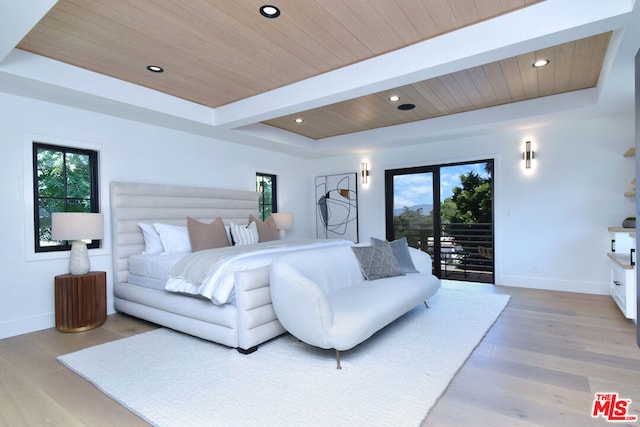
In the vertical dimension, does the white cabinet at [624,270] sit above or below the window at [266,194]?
below

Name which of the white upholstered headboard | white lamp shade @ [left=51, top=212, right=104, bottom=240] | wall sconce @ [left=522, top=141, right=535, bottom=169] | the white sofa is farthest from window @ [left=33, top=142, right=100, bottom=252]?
wall sconce @ [left=522, top=141, right=535, bottom=169]

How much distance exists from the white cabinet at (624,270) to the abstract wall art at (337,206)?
3.90 meters

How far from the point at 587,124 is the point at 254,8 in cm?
473

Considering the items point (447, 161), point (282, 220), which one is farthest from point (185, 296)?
point (447, 161)

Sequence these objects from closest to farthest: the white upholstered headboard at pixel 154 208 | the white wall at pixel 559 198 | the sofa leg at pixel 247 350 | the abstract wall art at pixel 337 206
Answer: the sofa leg at pixel 247 350, the white upholstered headboard at pixel 154 208, the white wall at pixel 559 198, the abstract wall art at pixel 337 206

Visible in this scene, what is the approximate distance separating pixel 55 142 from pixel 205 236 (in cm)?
186

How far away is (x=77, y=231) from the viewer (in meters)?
3.40

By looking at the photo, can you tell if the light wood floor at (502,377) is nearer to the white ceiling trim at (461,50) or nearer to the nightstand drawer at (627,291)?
the nightstand drawer at (627,291)

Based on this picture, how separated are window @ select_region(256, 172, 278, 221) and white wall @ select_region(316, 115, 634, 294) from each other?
10.3ft

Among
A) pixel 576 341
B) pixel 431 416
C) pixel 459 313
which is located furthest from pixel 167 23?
pixel 576 341

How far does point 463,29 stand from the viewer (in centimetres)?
273

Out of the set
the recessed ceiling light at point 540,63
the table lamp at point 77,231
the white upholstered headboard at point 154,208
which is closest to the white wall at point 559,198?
the recessed ceiling light at point 540,63

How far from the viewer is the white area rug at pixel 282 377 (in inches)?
76.2

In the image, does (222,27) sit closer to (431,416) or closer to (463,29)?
(463,29)
